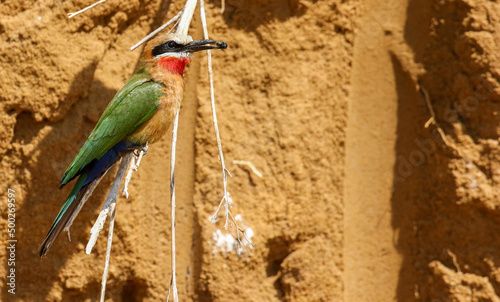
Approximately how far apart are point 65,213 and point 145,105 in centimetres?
59

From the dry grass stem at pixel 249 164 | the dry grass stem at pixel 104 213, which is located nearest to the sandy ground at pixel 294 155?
the dry grass stem at pixel 249 164

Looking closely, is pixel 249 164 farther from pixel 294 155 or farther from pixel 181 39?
pixel 181 39

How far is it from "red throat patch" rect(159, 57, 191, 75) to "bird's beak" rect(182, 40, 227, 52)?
10 cm

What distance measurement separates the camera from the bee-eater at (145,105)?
2789 mm

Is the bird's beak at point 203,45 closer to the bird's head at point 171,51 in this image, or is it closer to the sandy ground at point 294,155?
the bird's head at point 171,51

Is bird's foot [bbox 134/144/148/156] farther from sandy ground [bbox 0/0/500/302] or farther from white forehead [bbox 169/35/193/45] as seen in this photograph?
white forehead [bbox 169/35/193/45]

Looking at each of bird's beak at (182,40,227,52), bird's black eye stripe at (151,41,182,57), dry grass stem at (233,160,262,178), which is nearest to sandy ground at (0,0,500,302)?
dry grass stem at (233,160,262,178)

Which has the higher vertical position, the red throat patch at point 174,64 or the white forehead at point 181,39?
the white forehead at point 181,39

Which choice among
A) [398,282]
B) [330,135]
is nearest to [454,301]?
[398,282]

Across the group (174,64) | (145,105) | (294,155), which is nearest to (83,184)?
(145,105)

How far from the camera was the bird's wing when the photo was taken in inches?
108

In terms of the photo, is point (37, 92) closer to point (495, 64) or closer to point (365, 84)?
point (365, 84)

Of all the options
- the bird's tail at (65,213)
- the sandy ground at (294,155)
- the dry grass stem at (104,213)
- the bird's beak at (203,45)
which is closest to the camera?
the dry grass stem at (104,213)

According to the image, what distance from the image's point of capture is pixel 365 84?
3121mm
